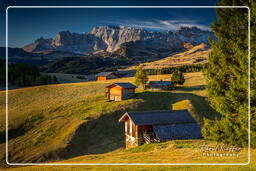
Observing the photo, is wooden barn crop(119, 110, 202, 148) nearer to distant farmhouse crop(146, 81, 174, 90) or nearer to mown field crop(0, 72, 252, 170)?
mown field crop(0, 72, 252, 170)

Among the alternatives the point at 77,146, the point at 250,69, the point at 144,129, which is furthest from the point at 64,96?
the point at 250,69

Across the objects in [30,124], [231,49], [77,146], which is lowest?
[77,146]

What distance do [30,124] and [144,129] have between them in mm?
19545

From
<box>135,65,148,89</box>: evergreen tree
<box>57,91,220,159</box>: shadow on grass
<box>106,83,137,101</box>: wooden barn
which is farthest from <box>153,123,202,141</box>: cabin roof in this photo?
<box>135,65,148,89</box>: evergreen tree

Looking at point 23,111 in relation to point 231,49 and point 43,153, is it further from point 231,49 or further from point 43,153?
point 231,49

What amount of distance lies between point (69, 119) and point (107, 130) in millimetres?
7765

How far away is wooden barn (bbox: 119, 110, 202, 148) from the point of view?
3158cm

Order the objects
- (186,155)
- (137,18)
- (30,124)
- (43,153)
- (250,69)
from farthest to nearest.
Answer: (30,124) → (43,153) → (186,155) → (137,18) → (250,69)

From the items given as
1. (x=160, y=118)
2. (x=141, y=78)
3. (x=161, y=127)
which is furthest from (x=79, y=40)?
(x=141, y=78)

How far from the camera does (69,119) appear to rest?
1805 inches

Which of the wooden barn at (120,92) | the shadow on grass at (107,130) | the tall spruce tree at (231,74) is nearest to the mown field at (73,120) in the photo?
the shadow on grass at (107,130)

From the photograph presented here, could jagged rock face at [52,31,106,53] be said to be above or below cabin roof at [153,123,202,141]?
above

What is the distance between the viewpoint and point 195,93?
60500 mm

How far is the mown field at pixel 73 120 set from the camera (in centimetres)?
3453
